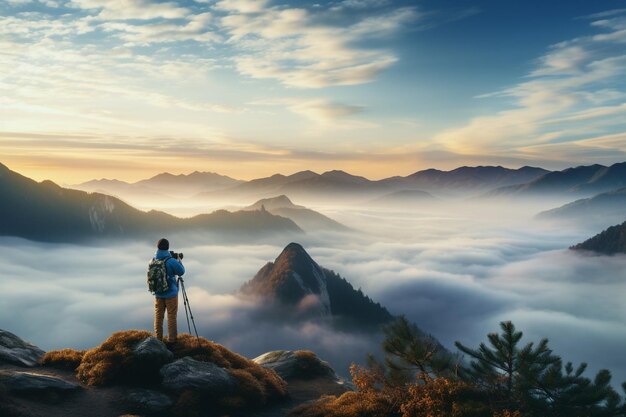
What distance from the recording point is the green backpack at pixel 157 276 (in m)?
16.5

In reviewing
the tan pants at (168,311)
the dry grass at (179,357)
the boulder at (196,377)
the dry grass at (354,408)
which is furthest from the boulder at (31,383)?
the dry grass at (354,408)

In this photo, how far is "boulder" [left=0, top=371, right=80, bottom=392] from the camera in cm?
1335

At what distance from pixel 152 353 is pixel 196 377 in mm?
2060

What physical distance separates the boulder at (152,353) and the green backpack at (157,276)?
2.14 m

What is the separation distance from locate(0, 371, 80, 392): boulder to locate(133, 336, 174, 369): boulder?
2.25 metres

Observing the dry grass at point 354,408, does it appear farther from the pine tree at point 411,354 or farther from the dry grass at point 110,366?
the dry grass at point 110,366

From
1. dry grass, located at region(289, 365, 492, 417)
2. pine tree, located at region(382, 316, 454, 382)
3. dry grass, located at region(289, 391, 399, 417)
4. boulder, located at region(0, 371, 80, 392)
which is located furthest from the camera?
dry grass, located at region(289, 391, 399, 417)

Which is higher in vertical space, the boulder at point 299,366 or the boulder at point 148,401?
the boulder at point 148,401

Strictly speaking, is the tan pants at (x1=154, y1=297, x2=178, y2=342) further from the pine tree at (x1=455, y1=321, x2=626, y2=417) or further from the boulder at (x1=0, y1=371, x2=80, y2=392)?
the pine tree at (x1=455, y1=321, x2=626, y2=417)

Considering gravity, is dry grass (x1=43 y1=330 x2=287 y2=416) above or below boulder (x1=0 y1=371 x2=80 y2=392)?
below

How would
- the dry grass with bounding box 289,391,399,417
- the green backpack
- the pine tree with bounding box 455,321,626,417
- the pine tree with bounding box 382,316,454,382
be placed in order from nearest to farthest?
the pine tree with bounding box 455,321,626,417 → the pine tree with bounding box 382,316,454,382 → the dry grass with bounding box 289,391,399,417 → the green backpack

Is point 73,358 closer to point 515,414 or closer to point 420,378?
point 420,378

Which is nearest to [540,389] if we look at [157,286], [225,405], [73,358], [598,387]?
[598,387]

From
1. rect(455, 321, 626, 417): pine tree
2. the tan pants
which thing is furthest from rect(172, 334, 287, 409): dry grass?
rect(455, 321, 626, 417): pine tree
